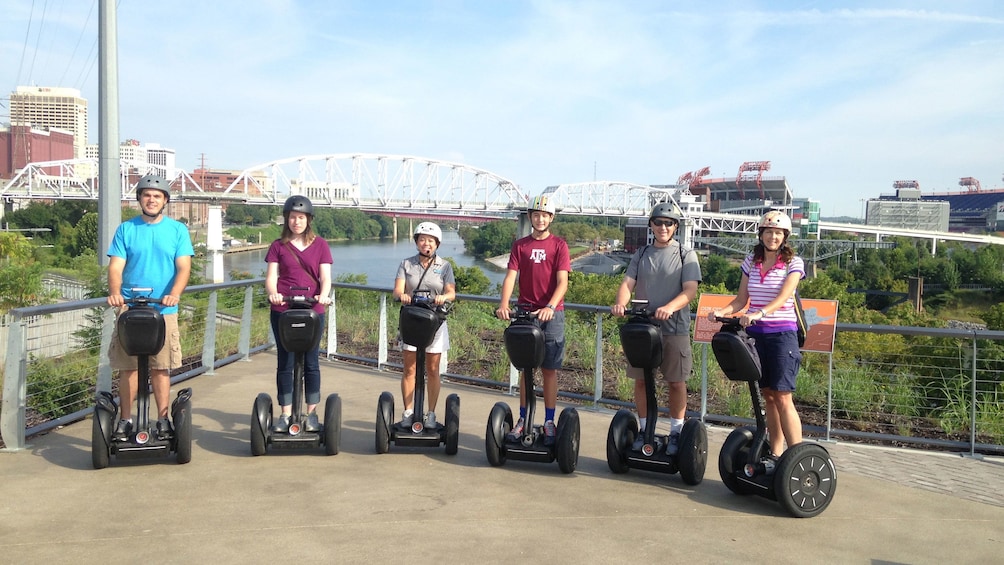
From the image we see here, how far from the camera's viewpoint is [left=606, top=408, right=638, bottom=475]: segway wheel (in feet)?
16.7

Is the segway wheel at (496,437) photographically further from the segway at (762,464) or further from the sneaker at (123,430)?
the sneaker at (123,430)


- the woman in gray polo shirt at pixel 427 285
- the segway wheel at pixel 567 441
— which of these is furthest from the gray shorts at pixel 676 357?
the woman in gray polo shirt at pixel 427 285

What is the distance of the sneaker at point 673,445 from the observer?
5.01m

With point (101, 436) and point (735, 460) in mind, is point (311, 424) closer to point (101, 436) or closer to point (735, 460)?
point (101, 436)

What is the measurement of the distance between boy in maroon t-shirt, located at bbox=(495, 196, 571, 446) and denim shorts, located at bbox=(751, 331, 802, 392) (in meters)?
1.35

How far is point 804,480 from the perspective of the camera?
436 centimetres

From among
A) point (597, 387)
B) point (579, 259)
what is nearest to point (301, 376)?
point (597, 387)

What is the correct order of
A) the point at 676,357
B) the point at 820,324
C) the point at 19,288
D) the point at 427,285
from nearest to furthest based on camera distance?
the point at 676,357, the point at 427,285, the point at 820,324, the point at 19,288

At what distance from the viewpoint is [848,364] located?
27.2 feet

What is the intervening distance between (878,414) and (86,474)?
617 cm

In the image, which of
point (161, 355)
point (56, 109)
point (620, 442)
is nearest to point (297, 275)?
point (161, 355)

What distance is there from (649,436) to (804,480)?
1.02m

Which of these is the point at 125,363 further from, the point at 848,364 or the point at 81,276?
the point at 848,364

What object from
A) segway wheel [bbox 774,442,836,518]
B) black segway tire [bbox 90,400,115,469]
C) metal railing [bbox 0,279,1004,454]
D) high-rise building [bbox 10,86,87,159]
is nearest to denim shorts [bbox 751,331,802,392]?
segway wheel [bbox 774,442,836,518]
